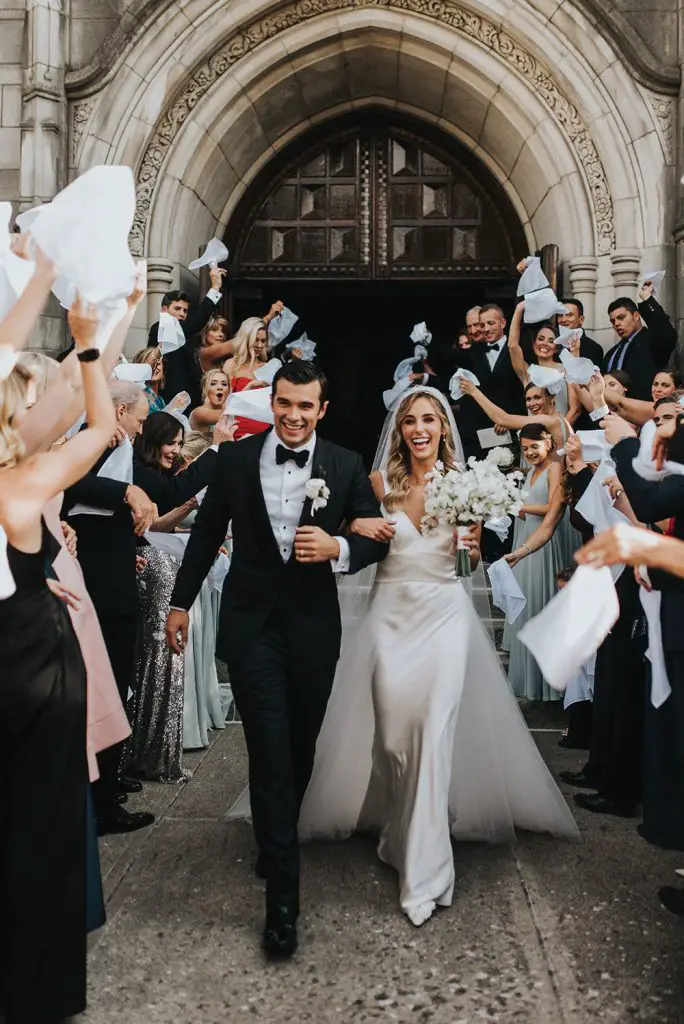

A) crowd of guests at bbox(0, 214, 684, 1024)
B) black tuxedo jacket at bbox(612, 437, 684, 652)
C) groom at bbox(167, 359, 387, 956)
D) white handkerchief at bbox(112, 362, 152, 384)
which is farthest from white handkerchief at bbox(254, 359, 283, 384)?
black tuxedo jacket at bbox(612, 437, 684, 652)

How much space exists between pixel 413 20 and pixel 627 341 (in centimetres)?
395

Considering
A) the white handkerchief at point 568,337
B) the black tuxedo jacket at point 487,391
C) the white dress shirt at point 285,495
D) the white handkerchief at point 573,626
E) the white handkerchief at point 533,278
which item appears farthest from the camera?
the black tuxedo jacket at point 487,391

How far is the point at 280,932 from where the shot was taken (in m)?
3.76

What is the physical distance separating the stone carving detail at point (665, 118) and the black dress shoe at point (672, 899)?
23.5 ft

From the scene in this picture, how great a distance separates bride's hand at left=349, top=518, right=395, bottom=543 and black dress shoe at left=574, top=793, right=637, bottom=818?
196 centimetres

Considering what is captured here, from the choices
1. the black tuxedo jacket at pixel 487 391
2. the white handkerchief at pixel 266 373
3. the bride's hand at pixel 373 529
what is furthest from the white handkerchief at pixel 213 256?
the bride's hand at pixel 373 529

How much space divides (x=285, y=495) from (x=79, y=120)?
6.72 metres

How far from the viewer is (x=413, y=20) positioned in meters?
9.99

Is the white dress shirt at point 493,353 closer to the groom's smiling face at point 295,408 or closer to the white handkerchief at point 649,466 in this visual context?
the groom's smiling face at point 295,408

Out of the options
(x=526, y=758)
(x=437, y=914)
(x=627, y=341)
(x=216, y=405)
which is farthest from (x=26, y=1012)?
(x=627, y=341)

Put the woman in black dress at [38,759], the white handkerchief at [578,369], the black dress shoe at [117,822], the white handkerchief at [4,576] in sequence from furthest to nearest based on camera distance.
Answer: the white handkerchief at [578,369]
the black dress shoe at [117,822]
the woman in black dress at [38,759]
the white handkerchief at [4,576]

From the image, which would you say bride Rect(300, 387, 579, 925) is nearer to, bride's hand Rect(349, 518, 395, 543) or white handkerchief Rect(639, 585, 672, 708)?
bride's hand Rect(349, 518, 395, 543)

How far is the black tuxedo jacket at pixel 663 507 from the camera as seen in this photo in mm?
3805

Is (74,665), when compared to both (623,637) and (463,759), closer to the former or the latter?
(463,759)
